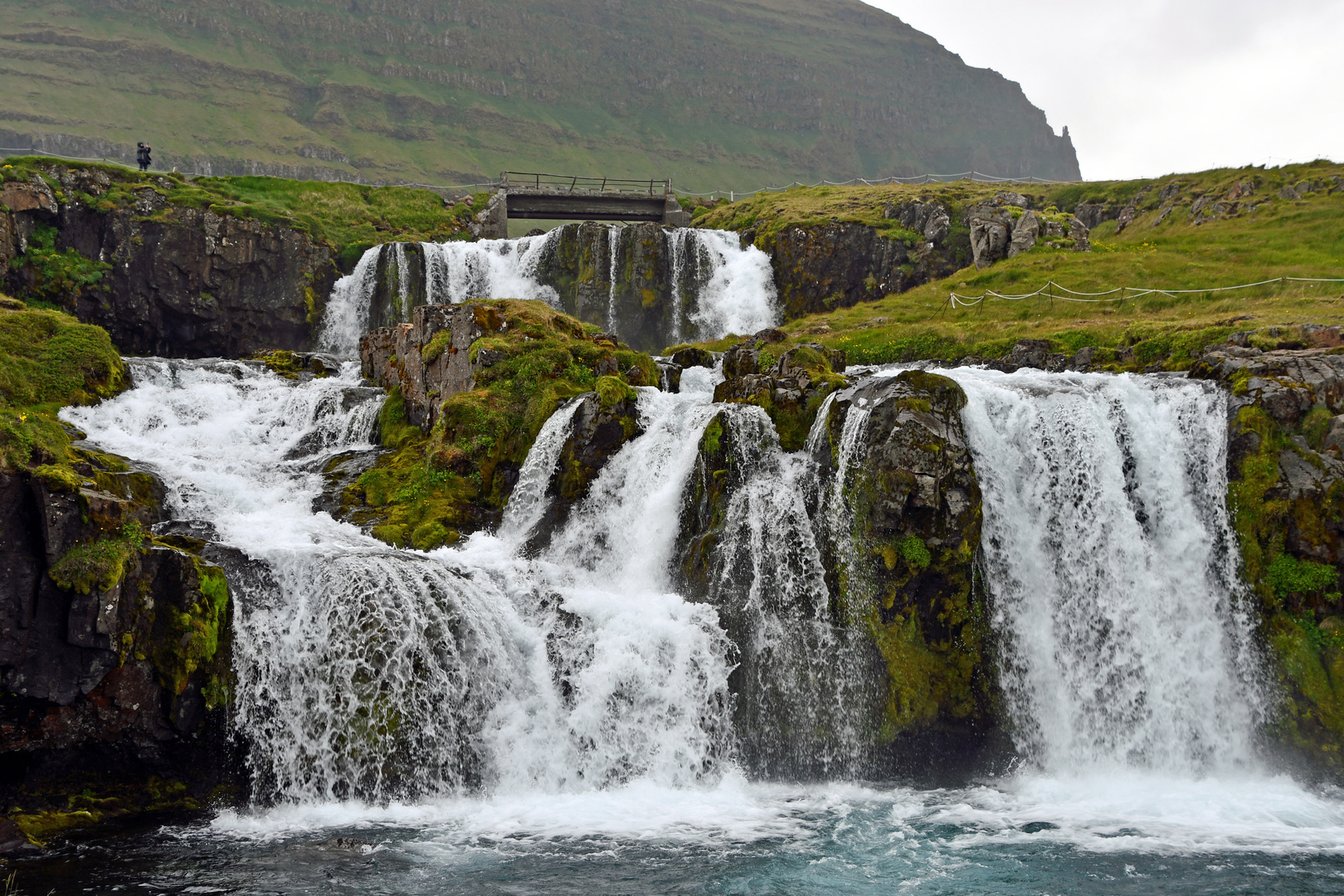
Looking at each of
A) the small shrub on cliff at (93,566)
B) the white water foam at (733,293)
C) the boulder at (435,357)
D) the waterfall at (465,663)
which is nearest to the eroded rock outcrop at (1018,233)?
the white water foam at (733,293)

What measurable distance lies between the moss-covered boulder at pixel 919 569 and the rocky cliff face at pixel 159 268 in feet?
90.8

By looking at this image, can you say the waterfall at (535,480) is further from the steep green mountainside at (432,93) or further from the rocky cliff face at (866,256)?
the steep green mountainside at (432,93)

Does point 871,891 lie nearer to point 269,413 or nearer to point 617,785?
point 617,785

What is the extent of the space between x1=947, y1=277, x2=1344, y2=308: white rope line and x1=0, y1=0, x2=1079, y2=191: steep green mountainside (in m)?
90.7

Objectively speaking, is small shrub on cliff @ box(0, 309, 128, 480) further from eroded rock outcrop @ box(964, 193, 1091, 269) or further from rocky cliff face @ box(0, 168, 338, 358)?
eroded rock outcrop @ box(964, 193, 1091, 269)

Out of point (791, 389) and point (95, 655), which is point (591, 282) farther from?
point (95, 655)

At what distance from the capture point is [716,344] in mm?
32656

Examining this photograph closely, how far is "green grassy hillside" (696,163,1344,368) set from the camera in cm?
2375

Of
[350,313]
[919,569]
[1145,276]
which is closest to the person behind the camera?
[919,569]

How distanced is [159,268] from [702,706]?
29757 millimetres

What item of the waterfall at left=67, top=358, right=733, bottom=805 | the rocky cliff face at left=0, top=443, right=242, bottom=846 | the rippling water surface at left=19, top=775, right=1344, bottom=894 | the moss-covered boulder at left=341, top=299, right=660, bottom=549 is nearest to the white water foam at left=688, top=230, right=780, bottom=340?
the moss-covered boulder at left=341, top=299, right=660, bottom=549

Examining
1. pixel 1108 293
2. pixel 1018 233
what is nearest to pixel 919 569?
pixel 1108 293

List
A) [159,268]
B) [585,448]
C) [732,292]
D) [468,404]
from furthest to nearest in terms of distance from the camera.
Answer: [732,292] → [159,268] → [468,404] → [585,448]

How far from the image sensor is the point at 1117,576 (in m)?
16.4
